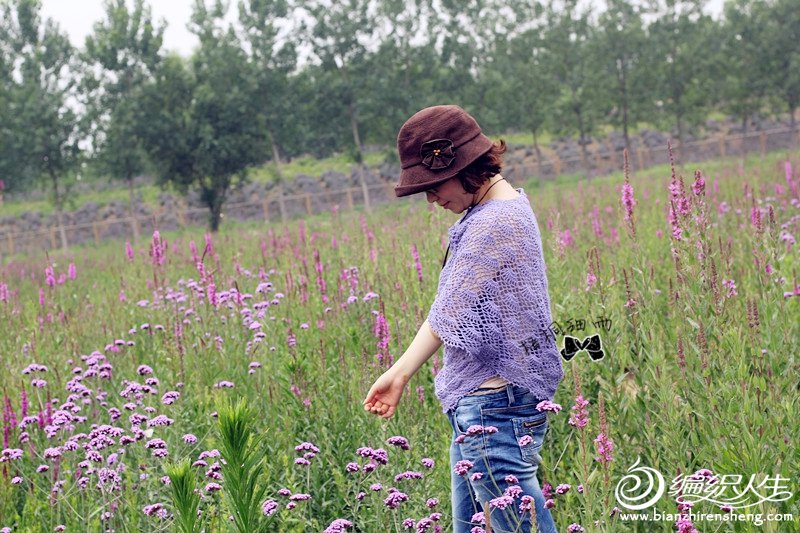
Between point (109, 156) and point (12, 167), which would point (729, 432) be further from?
point (12, 167)

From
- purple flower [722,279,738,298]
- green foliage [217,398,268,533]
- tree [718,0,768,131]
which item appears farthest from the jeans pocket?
tree [718,0,768,131]

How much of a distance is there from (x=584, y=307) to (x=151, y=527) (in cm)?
232

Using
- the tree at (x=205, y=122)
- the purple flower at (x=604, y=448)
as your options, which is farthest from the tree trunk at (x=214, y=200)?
the purple flower at (x=604, y=448)

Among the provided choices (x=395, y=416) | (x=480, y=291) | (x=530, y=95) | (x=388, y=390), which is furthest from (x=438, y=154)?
(x=530, y=95)

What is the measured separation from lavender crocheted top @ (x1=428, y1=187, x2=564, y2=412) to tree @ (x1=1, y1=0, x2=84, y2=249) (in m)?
32.1

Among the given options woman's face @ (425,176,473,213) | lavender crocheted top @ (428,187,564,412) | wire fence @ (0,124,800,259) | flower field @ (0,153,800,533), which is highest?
Result: woman's face @ (425,176,473,213)

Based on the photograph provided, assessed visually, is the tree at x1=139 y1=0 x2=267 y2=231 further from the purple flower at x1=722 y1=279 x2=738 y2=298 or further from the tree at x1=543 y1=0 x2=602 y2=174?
the purple flower at x1=722 y1=279 x2=738 y2=298

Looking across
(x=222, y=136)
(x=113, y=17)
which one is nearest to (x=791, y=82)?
(x=222, y=136)

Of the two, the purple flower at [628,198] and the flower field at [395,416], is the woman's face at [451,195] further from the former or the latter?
the purple flower at [628,198]

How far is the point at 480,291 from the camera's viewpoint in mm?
2635

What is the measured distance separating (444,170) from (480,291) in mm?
428

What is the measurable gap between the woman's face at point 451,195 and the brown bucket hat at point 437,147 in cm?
5

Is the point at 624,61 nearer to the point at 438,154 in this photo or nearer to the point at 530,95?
the point at 530,95

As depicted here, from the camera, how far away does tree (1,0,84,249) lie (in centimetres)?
3172
